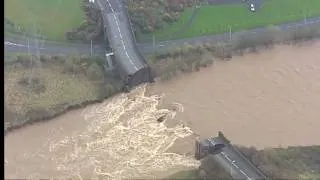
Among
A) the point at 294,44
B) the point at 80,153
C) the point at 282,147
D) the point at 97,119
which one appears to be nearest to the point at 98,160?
the point at 80,153

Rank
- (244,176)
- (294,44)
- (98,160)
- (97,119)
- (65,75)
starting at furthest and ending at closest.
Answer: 1. (294,44)
2. (65,75)
3. (97,119)
4. (98,160)
5. (244,176)

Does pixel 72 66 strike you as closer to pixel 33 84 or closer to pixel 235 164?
pixel 33 84

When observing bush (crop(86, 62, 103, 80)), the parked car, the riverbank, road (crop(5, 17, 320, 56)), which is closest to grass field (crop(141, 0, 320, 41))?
the parked car

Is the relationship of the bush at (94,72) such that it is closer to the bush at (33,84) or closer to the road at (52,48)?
the road at (52,48)

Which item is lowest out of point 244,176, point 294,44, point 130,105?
point 244,176

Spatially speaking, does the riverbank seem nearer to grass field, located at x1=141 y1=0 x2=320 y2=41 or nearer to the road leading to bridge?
grass field, located at x1=141 y1=0 x2=320 y2=41

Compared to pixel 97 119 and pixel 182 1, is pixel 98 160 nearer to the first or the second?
pixel 97 119

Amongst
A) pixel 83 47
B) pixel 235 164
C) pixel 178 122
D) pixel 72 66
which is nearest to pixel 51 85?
pixel 72 66

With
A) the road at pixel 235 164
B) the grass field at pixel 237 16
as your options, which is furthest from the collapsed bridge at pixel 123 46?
the road at pixel 235 164
